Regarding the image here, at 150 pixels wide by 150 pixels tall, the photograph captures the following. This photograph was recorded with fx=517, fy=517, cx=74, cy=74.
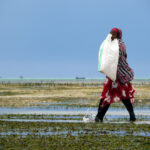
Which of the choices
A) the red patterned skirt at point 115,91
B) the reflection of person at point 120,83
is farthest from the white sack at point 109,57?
the red patterned skirt at point 115,91

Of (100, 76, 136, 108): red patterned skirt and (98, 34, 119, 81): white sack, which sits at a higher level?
(98, 34, 119, 81): white sack

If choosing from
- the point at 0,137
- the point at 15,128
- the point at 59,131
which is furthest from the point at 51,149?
the point at 15,128

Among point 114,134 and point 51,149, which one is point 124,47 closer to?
point 114,134

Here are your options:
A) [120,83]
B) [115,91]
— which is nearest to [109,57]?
[120,83]

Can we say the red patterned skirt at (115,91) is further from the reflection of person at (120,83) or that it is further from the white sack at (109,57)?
the white sack at (109,57)

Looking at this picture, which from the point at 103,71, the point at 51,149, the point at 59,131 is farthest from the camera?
the point at 103,71

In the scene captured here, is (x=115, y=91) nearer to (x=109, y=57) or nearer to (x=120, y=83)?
(x=120, y=83)

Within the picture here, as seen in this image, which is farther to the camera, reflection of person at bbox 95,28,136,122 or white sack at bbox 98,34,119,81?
reflection of person at bbox 95,28,136,122

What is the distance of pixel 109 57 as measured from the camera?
12.8m

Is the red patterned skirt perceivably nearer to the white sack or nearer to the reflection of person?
the reflection of person

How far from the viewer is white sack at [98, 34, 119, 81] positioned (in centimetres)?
1268

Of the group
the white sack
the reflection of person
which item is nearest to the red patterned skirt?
the reflection of person

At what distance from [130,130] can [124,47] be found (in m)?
2.84

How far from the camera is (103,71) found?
41.5ft
